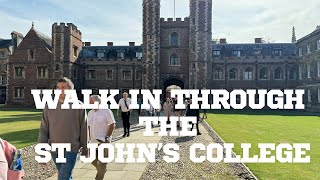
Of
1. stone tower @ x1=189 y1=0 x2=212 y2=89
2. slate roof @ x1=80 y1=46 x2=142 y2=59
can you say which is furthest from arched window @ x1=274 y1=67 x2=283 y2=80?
slate roof @ x1=80 y1=46 x2=142 y2=59

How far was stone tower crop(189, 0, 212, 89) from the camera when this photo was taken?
3716cm

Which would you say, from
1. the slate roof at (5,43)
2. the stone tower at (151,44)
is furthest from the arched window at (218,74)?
the slate roof at (5,43)

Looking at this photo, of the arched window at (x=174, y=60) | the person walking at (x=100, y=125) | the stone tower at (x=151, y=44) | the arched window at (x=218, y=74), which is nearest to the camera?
the person walking at (x=100, y=125)

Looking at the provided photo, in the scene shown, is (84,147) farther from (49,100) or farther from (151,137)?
(151,137)

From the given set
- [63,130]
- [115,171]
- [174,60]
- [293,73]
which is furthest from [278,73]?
[63,130]

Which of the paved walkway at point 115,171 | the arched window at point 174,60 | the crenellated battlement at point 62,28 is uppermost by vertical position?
the crenellated battlement at point 62,28

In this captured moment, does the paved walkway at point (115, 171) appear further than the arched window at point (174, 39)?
No

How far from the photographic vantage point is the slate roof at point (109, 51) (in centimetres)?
4519

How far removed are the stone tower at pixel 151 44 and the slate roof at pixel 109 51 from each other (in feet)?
24.7

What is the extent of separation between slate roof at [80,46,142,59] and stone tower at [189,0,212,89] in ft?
35.7

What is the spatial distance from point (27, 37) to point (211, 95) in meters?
24.4

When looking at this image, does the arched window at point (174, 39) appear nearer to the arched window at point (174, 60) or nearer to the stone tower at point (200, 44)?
the arched window at point (174, 60)

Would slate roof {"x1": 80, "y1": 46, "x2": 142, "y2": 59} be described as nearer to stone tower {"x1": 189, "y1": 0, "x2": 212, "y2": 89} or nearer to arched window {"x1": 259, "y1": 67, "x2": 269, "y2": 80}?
stone tower {"x1": 189, "y1": 0, "x2": 212, "y2": 89}

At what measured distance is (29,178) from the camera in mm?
7016
